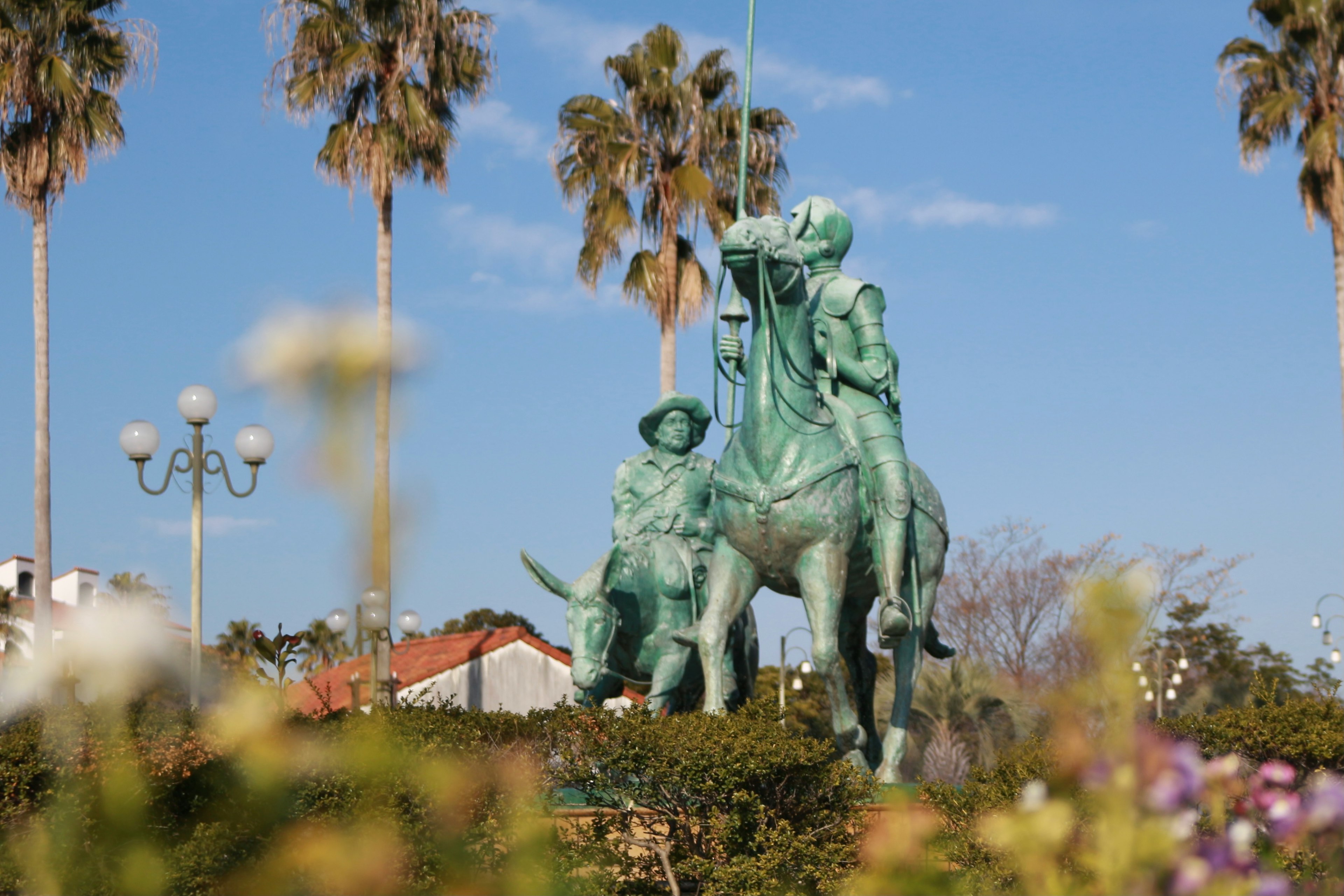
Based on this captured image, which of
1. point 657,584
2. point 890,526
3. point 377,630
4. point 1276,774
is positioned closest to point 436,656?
point 377,630

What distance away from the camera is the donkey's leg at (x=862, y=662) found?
9289 millimetres

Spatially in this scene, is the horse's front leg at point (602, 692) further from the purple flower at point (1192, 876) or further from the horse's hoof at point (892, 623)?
the purple flower at point (1192, 876)

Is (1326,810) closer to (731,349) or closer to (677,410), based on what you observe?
(731,349)

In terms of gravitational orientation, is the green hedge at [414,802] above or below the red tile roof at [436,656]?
above

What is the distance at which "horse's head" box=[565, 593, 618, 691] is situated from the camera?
8547mm

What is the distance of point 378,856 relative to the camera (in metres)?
2.18

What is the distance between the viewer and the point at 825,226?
31.1 feet

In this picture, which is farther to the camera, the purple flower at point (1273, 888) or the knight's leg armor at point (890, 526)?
the knight's leg armor at point (890, 526)

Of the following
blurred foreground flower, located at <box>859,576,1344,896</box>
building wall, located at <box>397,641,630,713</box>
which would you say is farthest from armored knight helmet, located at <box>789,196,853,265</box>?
building wall, located at <box>397,641,630,713</box>

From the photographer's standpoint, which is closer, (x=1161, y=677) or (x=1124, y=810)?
(x=1124, y=810)

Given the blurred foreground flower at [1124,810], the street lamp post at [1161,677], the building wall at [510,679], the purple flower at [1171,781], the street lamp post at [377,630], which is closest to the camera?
the blurred foreground flower at [1124,810]

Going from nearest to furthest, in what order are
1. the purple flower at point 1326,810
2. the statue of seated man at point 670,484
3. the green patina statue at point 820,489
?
1. the purple flower at point 1326,810
2. the green patina statue at point 820,489
3. the statue of seated man at point 670,484

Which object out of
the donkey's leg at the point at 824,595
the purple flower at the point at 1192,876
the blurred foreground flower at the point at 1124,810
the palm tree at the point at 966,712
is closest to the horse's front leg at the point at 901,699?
the donkey's leg at the point at 824,595

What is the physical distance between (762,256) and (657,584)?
251 centimetres
